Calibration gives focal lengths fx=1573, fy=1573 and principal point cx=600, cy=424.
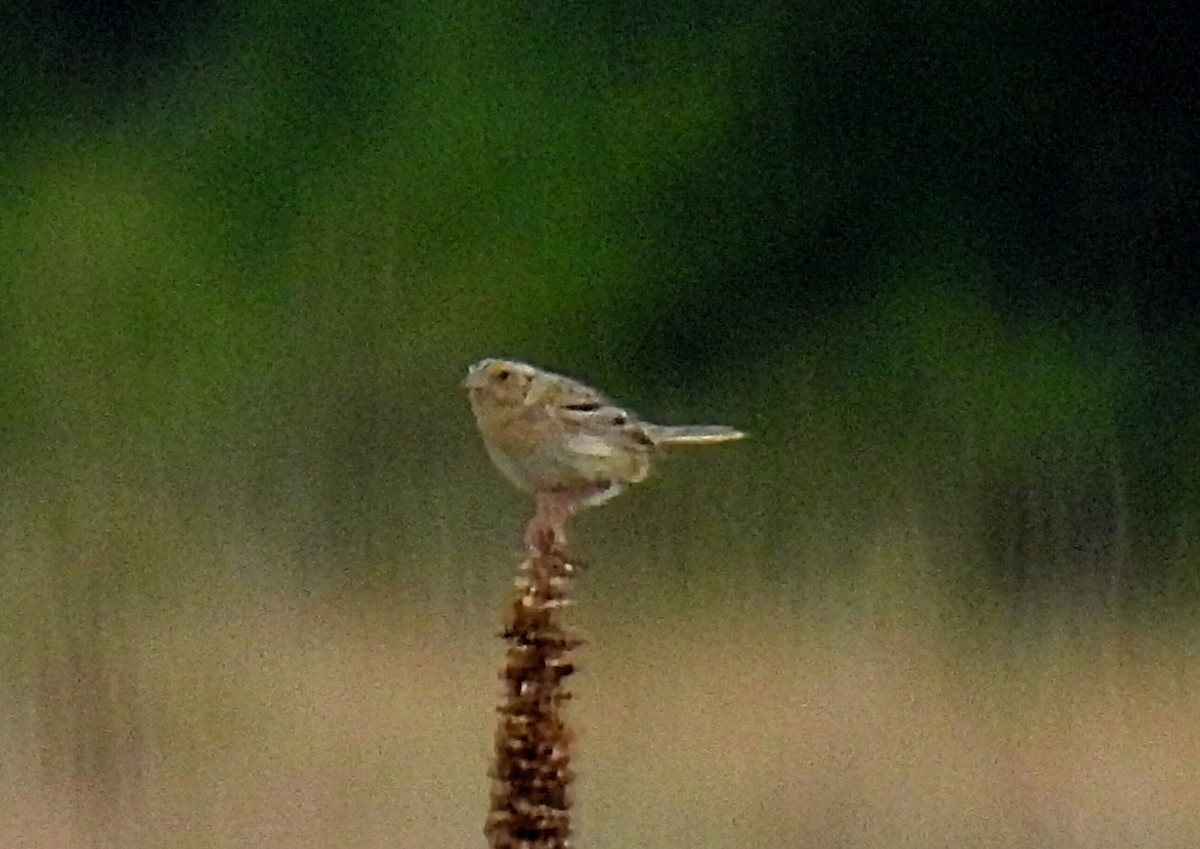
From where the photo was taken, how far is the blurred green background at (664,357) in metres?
1.04

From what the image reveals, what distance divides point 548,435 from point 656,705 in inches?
11.1

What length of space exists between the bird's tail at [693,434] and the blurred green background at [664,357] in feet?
0.05

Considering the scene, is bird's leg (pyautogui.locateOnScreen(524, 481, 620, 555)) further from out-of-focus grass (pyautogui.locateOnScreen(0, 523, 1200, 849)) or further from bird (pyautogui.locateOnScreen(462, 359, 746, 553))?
out-of-focus grass (pyautogui.locateOnScreen(0, 523, 1200, 849))

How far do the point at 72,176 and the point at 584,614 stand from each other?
45cm

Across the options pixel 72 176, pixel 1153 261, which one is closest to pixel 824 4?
pixel 1153 261

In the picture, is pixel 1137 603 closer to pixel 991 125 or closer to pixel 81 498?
pixel 991 125

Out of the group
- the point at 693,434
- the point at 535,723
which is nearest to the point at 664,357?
the point at 693,434

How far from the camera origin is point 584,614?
3.49ft

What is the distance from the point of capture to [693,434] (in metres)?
1.01

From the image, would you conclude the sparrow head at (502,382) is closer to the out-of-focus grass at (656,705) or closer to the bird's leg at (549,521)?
the bird's leg at (549,521)

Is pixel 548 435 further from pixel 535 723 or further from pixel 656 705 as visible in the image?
pixel 656 705

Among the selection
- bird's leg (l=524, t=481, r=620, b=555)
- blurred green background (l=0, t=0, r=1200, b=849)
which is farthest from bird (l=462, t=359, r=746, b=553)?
blurred green background (l=0, t=0, r=1200, b=849)

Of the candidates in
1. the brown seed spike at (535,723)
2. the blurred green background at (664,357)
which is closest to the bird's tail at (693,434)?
the blurred green background at (664,357)

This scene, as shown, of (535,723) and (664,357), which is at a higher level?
(664,357)
